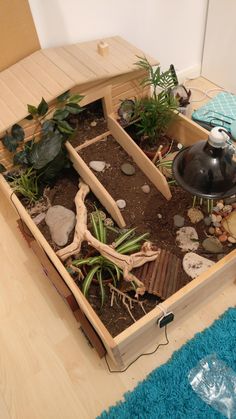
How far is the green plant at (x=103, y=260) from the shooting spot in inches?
43.9

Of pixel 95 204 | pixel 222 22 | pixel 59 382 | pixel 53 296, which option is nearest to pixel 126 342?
pixel 59 382

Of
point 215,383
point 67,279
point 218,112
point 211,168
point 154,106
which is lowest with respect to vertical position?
point 215,383

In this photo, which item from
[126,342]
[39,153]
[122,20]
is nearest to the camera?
[126,342]

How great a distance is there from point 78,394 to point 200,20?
1.82m

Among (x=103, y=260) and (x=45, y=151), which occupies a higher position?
(x=45, y=151)

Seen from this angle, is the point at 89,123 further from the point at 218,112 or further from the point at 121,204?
the point at 218,112

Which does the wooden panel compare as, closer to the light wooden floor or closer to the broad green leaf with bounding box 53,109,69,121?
the broad green leaf with bounding box 53,109,69,121

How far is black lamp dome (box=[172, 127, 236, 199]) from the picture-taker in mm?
774

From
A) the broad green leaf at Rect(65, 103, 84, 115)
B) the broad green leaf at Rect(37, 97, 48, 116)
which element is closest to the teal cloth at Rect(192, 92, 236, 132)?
the broad green leaf at Rect(65, 103, 84, 115)

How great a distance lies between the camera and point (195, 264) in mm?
1179

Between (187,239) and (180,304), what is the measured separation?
10.3 inches

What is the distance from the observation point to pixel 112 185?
139cm

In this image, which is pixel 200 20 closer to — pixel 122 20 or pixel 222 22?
pixel 222 22

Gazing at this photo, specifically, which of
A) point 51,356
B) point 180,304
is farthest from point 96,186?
point 51,356
